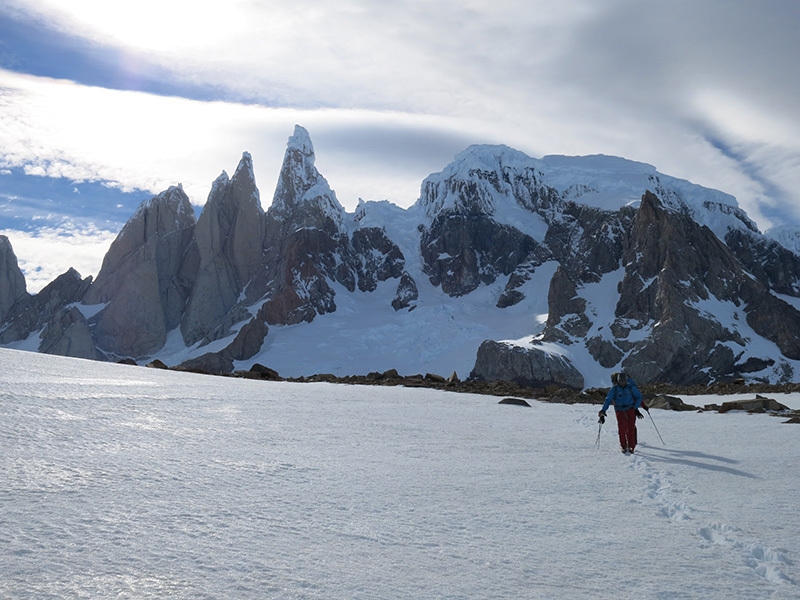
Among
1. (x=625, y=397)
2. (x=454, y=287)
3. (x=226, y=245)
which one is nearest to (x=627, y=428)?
(x=625, y=397)

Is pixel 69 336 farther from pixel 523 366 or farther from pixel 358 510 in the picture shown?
pixel 358 510

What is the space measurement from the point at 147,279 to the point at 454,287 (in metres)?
80.4

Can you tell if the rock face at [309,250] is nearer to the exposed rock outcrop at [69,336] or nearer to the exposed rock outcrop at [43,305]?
the exposed rock outcrop at [69,336]

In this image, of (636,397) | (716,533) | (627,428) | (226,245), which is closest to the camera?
(716,533)

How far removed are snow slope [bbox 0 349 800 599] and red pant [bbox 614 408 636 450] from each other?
0.99 ft

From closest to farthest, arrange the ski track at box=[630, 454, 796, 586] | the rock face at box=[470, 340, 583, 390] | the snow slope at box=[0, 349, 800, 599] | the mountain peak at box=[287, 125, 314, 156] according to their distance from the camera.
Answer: the snow slope at box=[0, 349, 800, 599] → the ski track at box=[630, 454, 796, 586] → the rock face at box=[470, 340, 583, 390] → the mountain peak at box=[287, 125, 314, 156]

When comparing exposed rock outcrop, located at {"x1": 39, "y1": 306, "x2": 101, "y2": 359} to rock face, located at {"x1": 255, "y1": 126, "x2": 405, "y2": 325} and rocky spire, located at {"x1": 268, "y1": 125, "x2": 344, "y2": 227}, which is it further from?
rocky spire, located at {"x1": 268, "y1": 125, "x2": 344, "y2": 227}

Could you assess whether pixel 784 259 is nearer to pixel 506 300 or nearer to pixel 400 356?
pixel 506 300

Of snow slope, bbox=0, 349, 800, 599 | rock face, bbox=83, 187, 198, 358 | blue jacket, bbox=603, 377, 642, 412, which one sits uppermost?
rock face, bbox=83, 187, 198, 358

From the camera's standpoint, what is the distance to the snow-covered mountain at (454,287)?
117 meters

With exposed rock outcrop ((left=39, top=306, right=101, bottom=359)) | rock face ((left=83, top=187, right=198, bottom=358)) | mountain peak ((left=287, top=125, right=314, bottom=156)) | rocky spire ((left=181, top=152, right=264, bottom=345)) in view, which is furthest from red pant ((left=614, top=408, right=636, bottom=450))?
mountain peak ((left=287, top=125, right=314, bottom=156))

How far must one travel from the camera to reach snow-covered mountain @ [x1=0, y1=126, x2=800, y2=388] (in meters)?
117

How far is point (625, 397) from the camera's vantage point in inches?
528

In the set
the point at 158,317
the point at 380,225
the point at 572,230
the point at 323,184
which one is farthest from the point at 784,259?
the point at 158,317
